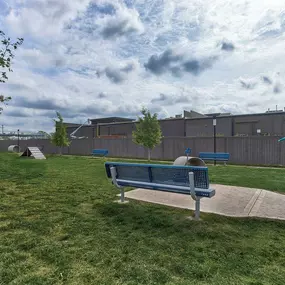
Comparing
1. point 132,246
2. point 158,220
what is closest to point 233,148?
point 158,220

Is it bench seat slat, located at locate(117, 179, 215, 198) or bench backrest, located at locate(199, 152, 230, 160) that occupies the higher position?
bench seat slat, located at locate(117, 179, 215, 198)

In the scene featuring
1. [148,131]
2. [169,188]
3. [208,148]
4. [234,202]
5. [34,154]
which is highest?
[148,131]

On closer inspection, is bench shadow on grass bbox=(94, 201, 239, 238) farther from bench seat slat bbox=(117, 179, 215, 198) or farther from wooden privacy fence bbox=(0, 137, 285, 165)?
wooden privacy fence bbox=(0, 137, 285, 165)

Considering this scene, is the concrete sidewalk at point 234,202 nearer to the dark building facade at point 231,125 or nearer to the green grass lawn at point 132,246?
the green grass lawn at point 132,246

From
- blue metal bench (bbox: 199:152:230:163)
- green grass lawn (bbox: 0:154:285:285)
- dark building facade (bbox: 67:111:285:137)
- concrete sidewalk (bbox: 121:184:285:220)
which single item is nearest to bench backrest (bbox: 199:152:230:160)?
blue metal bench (bbox: 199:152:230:163)

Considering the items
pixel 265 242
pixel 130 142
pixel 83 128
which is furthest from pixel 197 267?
pixel 83 128

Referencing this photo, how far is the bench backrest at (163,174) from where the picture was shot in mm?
3859

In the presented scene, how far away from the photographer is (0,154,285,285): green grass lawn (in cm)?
240

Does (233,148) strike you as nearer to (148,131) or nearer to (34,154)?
(148,131)

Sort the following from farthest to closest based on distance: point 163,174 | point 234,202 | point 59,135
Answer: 1. point 59,135
2. point 234,202
3. point 163,174

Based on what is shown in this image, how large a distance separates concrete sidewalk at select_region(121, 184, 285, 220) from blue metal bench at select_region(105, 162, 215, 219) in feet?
2.62

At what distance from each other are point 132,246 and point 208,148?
50.8 ft

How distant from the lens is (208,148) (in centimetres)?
1777

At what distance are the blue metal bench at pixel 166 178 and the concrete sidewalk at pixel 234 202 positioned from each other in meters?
0.80
